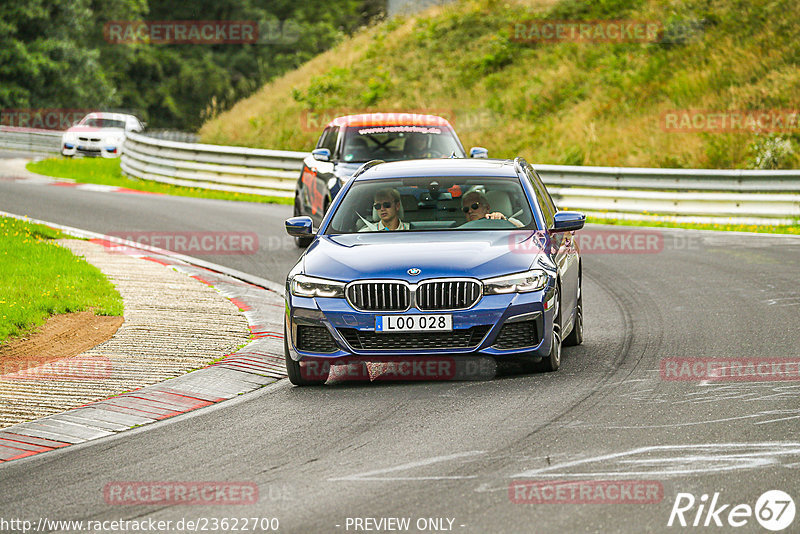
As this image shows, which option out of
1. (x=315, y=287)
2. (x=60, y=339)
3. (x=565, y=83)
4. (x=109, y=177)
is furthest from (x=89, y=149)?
(x=315, y=287)

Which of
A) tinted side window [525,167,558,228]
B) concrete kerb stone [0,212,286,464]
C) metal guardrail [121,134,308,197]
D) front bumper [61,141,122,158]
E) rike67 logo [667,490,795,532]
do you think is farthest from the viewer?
front bumper [61,141,122,158]

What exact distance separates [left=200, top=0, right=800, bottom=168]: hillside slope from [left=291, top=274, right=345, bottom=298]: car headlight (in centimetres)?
1816

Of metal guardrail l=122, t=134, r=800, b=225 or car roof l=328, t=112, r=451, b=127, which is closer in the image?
car roof l=328, t=112, r=451, b=127

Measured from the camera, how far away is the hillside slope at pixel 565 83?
2792 centimetres

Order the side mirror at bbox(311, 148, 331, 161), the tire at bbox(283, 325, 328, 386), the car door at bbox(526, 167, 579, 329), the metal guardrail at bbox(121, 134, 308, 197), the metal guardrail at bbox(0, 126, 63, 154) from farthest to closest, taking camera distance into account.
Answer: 1. the metal guardrail at bbox(0, 126, 63, 154)
2. the metal guardrail at bbox(121, 134, 308, 197)
3. the side mirror at bbox(311, 148, 331, 161)
4. the car door at bbox(526, 167, 579, 329)
5. the tire at bbox(283, 325, 328, 386)

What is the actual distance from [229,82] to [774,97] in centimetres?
4041

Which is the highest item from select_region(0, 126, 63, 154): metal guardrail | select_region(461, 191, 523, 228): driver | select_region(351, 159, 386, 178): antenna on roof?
select_region(351, 159, 386, 178): antenna on roof

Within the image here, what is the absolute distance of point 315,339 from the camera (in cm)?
859

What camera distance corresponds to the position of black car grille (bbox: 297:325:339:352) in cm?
853

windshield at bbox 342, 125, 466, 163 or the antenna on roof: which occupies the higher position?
the antenna on roof

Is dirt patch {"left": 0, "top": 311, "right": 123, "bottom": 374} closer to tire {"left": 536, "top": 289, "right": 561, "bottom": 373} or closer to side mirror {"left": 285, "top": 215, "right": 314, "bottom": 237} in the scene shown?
side mirror {"left": 285, "top": 215, "right": 314, "bottom": 237}

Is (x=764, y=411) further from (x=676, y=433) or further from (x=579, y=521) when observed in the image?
(x=579, y=521)

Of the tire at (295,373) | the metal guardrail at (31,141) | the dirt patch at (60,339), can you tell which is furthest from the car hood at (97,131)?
the tire at (295,373)

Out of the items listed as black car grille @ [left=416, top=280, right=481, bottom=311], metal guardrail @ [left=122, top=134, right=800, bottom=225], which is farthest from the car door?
metal guardrail @ [left=122, top=134, right=800, bottom=225]
